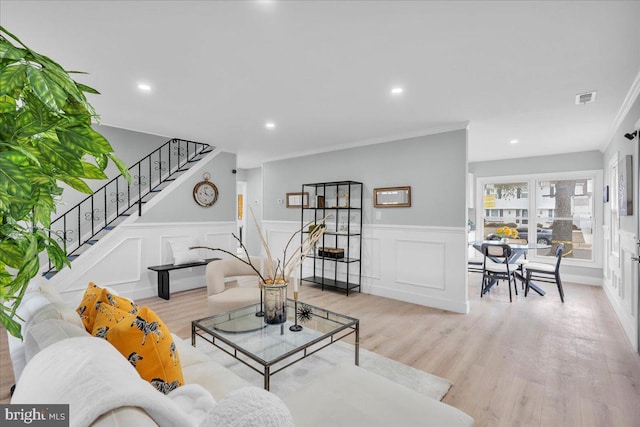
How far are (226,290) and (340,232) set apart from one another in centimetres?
255

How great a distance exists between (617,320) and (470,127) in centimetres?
299

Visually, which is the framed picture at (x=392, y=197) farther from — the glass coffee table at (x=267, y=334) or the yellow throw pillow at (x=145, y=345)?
the yellow throw pillow at (x=145, y=345)

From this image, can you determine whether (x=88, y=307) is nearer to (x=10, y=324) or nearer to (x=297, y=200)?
(x=10, y=324)

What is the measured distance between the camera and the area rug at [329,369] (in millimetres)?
2268

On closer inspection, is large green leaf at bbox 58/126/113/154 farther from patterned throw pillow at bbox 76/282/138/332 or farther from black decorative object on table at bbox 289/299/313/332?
black decorative object on table at bbox 289/299/313/332

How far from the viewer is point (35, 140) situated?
0.52m

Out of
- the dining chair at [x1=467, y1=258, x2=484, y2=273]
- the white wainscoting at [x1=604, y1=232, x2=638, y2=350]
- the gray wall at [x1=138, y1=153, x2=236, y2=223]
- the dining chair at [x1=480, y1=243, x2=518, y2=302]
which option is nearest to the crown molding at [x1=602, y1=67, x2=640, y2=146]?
the white wainscoting at [x1=604, y1=232, x2=638, y2=350]

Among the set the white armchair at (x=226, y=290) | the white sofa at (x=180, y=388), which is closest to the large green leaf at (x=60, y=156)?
the white sofa at (x=180, y=388)

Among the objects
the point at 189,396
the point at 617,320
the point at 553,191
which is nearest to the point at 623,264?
the point at 617,320

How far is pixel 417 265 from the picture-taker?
4.45 metres

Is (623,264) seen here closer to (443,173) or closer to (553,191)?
(443,173)

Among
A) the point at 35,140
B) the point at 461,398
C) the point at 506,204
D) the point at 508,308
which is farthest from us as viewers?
the point at 506,204

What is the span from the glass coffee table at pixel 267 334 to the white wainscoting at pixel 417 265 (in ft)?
7.19

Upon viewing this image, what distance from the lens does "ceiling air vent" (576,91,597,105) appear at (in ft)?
10.0
